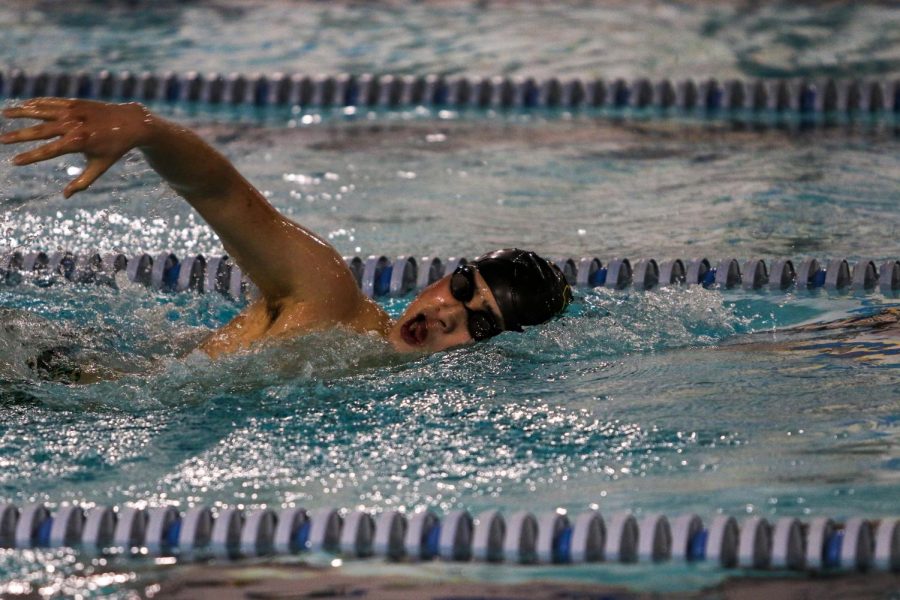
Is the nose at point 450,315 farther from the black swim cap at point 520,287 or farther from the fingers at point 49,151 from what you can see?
the fingers at point 49,151

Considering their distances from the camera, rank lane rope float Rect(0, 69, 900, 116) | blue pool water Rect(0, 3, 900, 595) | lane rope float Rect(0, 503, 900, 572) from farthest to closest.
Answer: lane rope float Rect(0, 69, 900, 116) → blue pool water Rect(0, 3, 900, 595) → lane rope float Rect(0, 503, 900, 572)

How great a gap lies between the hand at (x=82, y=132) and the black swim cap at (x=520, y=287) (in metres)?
0.92

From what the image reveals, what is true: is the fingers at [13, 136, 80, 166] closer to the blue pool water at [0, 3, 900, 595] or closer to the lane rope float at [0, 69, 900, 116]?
the blue pool water at [0, 3, 900, 595]

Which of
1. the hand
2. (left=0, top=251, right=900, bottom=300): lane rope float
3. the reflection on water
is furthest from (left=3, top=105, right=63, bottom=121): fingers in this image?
the reflection on water

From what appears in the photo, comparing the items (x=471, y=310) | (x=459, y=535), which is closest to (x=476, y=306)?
(x=471, y=310)

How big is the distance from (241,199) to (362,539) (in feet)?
2.72

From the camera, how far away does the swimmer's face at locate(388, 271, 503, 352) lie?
329cm

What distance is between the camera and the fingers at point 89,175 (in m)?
2.62

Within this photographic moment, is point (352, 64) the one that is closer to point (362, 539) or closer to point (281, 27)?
point (281, 27)

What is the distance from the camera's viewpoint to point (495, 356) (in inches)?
133

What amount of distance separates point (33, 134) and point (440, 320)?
3.51 ft

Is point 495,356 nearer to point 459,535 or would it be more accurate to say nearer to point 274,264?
point 274,264

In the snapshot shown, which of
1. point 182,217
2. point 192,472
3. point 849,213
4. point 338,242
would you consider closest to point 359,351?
point 192,472

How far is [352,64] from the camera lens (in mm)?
7160
